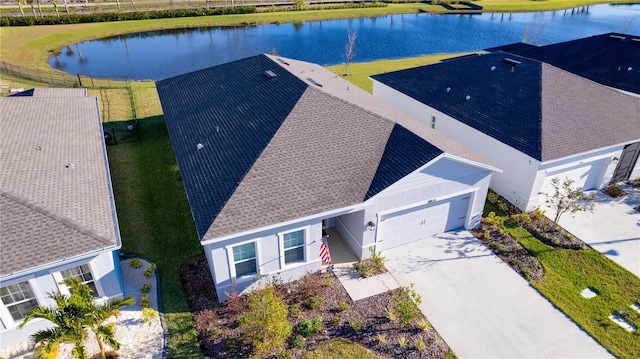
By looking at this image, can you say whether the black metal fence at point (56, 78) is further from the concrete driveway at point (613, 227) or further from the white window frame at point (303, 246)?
the concrete driveway at point (613, 227)

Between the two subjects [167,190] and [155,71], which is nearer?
[167,190]

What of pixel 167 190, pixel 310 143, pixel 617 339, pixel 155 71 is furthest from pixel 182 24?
Result: pixel 617 339

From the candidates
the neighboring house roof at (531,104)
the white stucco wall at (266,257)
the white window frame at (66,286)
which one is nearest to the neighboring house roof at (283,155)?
the white stucco wall at (266,257)

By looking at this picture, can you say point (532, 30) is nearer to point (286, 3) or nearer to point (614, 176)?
point (286, 3)

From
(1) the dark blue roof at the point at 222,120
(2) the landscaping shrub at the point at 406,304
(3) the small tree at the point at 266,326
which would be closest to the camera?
(3) the small tree at the point at 266,326

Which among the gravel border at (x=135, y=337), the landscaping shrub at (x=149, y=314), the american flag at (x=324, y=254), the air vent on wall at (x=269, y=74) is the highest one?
the air vent on wall at (x=269, y=74)

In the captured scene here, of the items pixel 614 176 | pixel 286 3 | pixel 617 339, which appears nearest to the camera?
pixel 617 339
